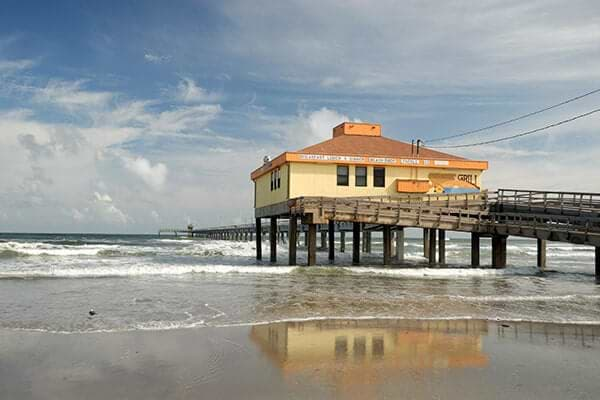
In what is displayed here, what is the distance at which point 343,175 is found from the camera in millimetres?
27250

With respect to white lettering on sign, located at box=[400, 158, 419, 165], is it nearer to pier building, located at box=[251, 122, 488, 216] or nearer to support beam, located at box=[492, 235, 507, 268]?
pier building, located at box=[251, 122, 488, 216]

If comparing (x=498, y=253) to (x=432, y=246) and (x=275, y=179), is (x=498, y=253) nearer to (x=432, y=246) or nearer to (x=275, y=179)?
(x=432, y=246)

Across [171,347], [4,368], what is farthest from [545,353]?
[4,368]

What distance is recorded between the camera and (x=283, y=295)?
17484mm

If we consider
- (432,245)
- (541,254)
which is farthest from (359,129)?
(541,254)

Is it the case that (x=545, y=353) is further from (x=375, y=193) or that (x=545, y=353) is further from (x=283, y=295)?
(x=375, y=193)

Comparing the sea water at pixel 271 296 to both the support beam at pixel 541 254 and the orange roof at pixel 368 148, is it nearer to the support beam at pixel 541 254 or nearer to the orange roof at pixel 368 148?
the support beam at pixel 541 254

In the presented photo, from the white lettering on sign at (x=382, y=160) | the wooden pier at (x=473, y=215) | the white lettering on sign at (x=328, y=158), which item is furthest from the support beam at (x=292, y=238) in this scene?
the white lettering on sign at (x=382, y=160)

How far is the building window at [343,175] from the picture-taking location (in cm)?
2719

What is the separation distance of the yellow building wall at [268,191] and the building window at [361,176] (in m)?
3.56

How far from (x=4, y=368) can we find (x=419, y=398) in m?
6.21

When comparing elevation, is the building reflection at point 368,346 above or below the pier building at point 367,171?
below

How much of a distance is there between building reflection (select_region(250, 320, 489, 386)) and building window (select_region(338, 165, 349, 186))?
1484 cm

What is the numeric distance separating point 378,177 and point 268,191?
6.96 metres
